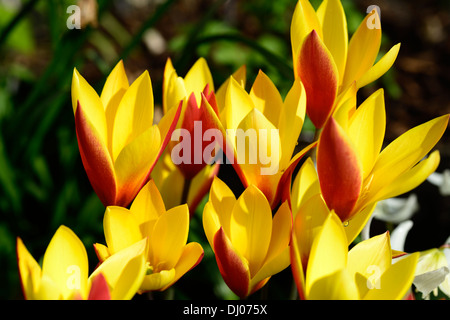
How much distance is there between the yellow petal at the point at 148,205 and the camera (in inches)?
15.1

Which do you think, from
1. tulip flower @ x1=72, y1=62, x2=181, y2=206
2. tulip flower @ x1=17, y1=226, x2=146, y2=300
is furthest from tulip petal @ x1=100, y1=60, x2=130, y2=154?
tulip flower @ x1=17, y1=226, x2=146, y2=300

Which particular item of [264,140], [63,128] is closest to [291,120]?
[264,140]

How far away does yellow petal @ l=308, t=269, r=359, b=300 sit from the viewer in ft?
1.02

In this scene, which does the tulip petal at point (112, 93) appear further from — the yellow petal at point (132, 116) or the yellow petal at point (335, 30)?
the yellow petal at point (335, 30)

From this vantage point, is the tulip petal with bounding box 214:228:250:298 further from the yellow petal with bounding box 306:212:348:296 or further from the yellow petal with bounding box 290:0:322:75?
the yellow petal with bounding box 290:0:322:75

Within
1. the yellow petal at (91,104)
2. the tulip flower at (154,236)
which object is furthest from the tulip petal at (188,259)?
the yellow petal at (91,104)

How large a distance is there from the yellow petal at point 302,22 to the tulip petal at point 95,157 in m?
0.17

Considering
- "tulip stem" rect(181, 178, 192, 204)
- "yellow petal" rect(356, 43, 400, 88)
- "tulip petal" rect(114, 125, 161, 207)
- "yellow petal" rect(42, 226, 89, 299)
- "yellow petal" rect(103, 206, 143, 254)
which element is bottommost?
"yellow petal" rect(42, 226, 89, 299)

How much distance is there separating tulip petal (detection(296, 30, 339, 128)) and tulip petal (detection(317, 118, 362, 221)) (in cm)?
7

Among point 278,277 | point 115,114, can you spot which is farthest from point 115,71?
point 278,277

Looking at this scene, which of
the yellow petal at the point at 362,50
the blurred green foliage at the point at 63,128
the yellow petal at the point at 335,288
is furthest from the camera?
the blurred green foliage at the point at 63,128

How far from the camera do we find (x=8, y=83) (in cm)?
147
